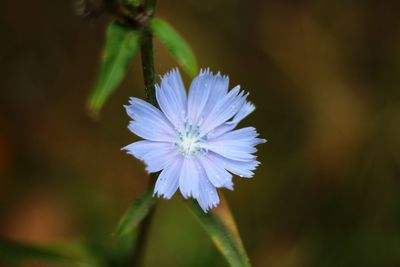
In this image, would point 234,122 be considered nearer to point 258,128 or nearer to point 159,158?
point 159,158

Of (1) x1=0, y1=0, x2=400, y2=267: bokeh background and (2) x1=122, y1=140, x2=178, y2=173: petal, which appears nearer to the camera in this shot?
(2) x1=122, y1=140, x2=178, y2=173: petal

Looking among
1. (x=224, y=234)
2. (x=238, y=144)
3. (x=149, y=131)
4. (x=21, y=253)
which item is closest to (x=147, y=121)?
(x=149, y=131)

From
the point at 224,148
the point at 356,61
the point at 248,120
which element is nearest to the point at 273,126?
the point at 248,120

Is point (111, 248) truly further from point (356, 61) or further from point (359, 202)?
A: point (356, 61)

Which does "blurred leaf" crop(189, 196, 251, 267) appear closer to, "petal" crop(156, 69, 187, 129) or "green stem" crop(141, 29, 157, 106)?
"petal" crop(156, 69, 187, 129)

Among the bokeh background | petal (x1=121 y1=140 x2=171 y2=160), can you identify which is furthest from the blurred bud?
the bokeh background

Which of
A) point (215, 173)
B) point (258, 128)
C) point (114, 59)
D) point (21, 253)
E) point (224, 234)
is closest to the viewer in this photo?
point (114, 59)
